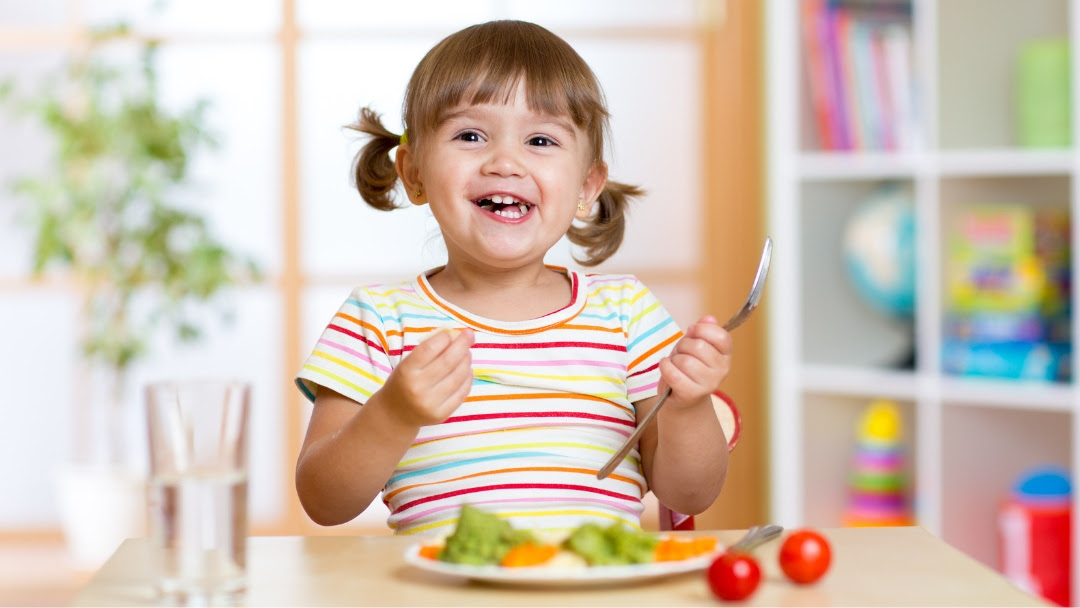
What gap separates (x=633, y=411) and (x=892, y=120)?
175 centimetres

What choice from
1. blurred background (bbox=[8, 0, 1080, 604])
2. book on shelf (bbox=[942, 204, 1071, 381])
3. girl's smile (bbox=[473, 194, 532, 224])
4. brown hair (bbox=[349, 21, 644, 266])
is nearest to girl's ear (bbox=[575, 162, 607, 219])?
brown hair (bbox=[349, 21, 644, 266])

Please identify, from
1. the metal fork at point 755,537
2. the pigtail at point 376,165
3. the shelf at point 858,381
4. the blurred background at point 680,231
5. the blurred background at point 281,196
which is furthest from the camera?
the blurred background at point 281,196

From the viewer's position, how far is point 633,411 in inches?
51.0

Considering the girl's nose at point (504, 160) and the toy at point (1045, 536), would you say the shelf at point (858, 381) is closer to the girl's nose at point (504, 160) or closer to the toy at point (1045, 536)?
the toy at point (1045, 536)

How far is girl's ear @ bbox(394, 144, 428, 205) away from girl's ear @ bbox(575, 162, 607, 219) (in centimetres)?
17

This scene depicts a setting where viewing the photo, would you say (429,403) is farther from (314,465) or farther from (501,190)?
(501,190)

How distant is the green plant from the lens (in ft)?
11.0

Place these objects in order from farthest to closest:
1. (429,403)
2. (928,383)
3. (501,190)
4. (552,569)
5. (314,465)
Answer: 1. (928,383)
2. (501,190)
3. (314,465)
4. (429,403)
5. (552,569)

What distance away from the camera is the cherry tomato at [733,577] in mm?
769

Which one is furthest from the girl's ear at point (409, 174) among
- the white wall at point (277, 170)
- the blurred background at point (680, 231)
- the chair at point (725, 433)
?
the white wall at point (277, 170)

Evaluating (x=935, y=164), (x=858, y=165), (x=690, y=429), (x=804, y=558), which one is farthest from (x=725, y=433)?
(x=858, y=165)

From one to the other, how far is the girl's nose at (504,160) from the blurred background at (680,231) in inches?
48.4

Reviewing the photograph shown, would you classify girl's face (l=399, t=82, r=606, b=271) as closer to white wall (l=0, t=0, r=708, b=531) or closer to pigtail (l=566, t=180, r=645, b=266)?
pigtail (l=566, t=180, r=645, b=266)

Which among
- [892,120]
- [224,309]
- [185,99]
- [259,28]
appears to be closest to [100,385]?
[224,309]
